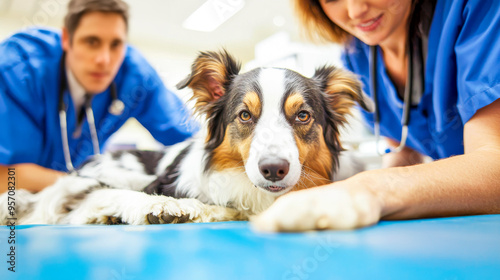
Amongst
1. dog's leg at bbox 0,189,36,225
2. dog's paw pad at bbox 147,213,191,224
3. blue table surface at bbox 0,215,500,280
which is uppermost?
blue table surface at bbox 0,215,500,280

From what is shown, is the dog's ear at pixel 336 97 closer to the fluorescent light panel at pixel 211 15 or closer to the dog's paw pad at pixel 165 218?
the fluorescent light panel at pixel 211 15

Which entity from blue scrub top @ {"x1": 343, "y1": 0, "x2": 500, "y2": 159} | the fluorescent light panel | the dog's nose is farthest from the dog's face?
blue scrub top @ {"x1": 343, "y1": 0, "x2": 500, "y2": 159}

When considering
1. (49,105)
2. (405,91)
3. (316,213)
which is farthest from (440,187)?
(49,105)

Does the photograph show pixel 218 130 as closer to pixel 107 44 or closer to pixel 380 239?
pixel 107 44

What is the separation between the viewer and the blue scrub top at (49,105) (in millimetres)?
1258

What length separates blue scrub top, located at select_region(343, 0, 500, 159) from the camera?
0.74 metres

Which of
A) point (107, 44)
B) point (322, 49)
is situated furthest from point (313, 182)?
point (107, 44)

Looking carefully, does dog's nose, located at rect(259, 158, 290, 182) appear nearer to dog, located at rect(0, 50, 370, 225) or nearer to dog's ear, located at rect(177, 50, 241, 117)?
dog, located at rect(0, 50, 370, 225)

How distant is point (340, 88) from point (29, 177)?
3.75ft

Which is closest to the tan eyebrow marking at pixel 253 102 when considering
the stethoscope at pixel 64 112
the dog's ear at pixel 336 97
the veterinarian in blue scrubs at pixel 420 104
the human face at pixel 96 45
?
the dog's ear at pixel 336 97

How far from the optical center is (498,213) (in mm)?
657

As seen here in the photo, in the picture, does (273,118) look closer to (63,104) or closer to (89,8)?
(89,8)

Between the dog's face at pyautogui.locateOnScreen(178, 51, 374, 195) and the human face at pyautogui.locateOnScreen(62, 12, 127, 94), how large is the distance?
0.28m

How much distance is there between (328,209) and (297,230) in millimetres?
56
